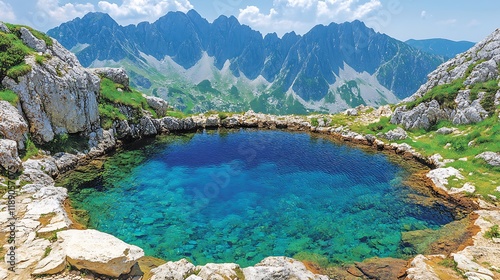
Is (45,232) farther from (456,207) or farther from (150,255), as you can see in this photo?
(456,207)

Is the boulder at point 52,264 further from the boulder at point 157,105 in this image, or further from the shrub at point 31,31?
the boulder at point 157,105

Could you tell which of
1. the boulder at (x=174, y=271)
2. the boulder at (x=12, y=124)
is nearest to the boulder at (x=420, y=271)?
the boulder at (x=174, y=271)

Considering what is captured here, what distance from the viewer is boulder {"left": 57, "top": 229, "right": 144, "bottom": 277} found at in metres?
21.4

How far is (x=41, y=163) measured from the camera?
44.9 metres

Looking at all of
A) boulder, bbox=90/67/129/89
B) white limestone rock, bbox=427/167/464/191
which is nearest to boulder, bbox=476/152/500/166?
white limestone rock, bbox=427/167/464/191

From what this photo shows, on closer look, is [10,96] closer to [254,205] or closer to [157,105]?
[157,105]

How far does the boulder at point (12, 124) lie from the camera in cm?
4003

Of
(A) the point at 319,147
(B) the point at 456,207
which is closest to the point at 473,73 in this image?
(A) the point at 319,147

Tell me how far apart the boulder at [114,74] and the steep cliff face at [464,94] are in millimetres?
81436

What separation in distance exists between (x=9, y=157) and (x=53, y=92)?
69.7ft

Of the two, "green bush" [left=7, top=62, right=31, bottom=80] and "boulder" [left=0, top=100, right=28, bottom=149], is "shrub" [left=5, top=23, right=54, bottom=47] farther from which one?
"boulder" [left=0, top=100, right=28, bottom=149]

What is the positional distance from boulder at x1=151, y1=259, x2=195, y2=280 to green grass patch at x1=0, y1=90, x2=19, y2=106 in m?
41.0

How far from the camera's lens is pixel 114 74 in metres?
79.7

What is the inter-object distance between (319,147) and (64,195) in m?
56.7
